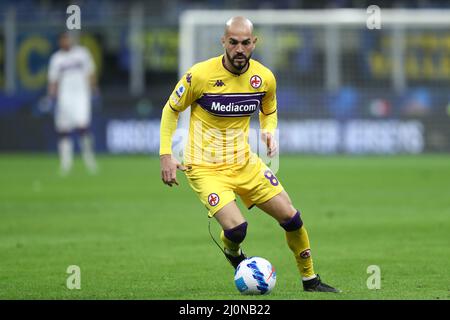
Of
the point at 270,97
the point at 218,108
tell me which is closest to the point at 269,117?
the point at 270,97

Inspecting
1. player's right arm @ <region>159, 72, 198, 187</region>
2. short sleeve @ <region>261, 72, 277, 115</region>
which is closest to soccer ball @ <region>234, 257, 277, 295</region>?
player's right arm @ <region>159, 72, 198, 187</region>

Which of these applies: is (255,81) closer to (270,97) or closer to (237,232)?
(270,97)

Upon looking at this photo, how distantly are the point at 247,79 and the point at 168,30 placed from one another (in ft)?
71.3

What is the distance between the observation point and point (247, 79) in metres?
9.70

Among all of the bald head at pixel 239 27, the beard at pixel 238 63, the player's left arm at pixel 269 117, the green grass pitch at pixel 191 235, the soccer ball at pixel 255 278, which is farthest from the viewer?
the green grass pitch at pixel 191 235

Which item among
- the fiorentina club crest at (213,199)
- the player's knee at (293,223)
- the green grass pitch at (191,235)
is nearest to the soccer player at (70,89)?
the green grass pitch at (191,235)

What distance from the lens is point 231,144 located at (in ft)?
32.3

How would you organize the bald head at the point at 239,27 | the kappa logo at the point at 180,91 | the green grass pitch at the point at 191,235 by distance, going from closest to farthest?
the bald head at the point at 239,27
the kappa logo at the point at 180,91
the green grass pitch at the point at 191,235

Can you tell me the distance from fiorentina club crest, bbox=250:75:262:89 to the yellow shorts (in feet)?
2.25

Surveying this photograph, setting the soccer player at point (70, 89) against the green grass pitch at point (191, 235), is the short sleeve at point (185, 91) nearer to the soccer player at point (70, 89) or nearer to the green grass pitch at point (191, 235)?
the green grass pitch at point (191, 235)

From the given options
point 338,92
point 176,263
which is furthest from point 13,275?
point 338,92

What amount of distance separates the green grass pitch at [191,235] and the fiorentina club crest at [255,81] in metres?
1.79

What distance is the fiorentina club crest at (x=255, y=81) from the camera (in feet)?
31.8

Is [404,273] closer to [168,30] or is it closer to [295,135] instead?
[295,135]
